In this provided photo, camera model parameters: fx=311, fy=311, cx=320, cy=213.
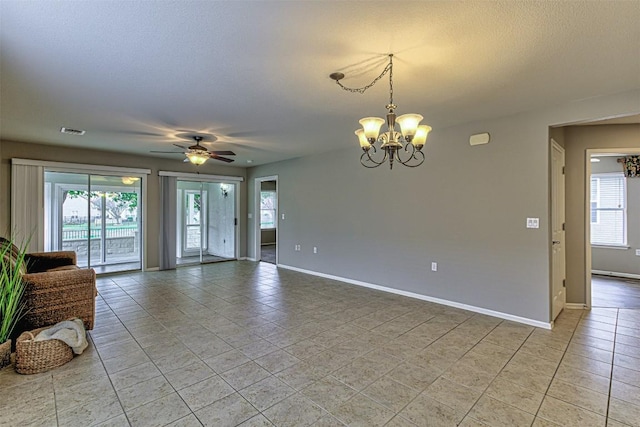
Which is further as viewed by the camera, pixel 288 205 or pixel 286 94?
pixel 288 205

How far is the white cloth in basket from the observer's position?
2.75 meters

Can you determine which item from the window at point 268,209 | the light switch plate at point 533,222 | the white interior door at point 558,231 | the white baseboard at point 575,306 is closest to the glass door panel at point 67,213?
the window at point 268,209

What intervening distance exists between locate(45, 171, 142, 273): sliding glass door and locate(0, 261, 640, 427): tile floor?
2655 millimetres

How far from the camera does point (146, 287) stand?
5.29 meters

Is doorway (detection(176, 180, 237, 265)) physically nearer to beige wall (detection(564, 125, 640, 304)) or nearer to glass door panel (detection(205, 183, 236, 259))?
glass door panel (detection(205, 183, 236, 259))

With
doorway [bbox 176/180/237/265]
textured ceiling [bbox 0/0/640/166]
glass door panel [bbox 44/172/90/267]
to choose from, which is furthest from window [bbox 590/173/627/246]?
glass door panel [bbox 44/172/90/267]

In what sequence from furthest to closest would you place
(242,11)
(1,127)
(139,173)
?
(139,173) < (1,127) < (242,11)

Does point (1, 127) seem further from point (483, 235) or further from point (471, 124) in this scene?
point (483, 235)

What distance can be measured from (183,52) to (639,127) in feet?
17.7

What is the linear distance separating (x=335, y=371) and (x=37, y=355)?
245cm

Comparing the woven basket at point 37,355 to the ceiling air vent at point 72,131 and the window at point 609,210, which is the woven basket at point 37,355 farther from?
the window at point 609,210

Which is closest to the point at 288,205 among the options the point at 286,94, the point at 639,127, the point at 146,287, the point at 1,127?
the point at 146,287

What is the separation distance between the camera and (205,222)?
26.4 feet

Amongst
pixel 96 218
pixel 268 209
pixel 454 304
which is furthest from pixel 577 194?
pixel 268 209
